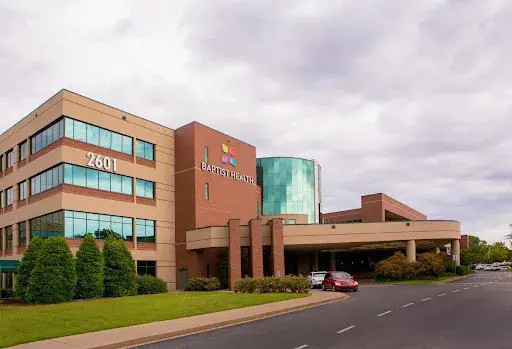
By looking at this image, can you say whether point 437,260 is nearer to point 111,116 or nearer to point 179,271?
point 179,271

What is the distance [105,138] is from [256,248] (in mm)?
16432

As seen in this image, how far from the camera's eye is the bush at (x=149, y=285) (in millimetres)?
42188

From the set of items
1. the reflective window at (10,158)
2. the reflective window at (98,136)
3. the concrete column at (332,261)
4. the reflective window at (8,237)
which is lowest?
the concrete column at (332,261)

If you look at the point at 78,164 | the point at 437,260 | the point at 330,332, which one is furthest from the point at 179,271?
the point at 330,332

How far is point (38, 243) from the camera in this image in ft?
120

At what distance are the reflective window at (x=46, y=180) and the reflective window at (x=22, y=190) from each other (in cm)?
108

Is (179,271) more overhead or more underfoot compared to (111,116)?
more underfoot

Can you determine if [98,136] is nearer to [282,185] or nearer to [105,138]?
[105,138]

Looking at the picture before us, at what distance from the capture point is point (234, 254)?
48.8 m

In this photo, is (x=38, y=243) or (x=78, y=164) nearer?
(x=38, y=243)

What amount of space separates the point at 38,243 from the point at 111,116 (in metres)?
13.7

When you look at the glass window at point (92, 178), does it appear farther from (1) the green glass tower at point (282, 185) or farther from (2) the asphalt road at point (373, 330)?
(1) the green glass tower at point (282, 185)

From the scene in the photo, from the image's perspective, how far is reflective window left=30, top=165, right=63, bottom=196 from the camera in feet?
139

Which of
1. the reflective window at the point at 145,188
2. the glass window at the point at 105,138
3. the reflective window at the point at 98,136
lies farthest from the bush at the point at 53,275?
the reflective window at the point at 145,188
